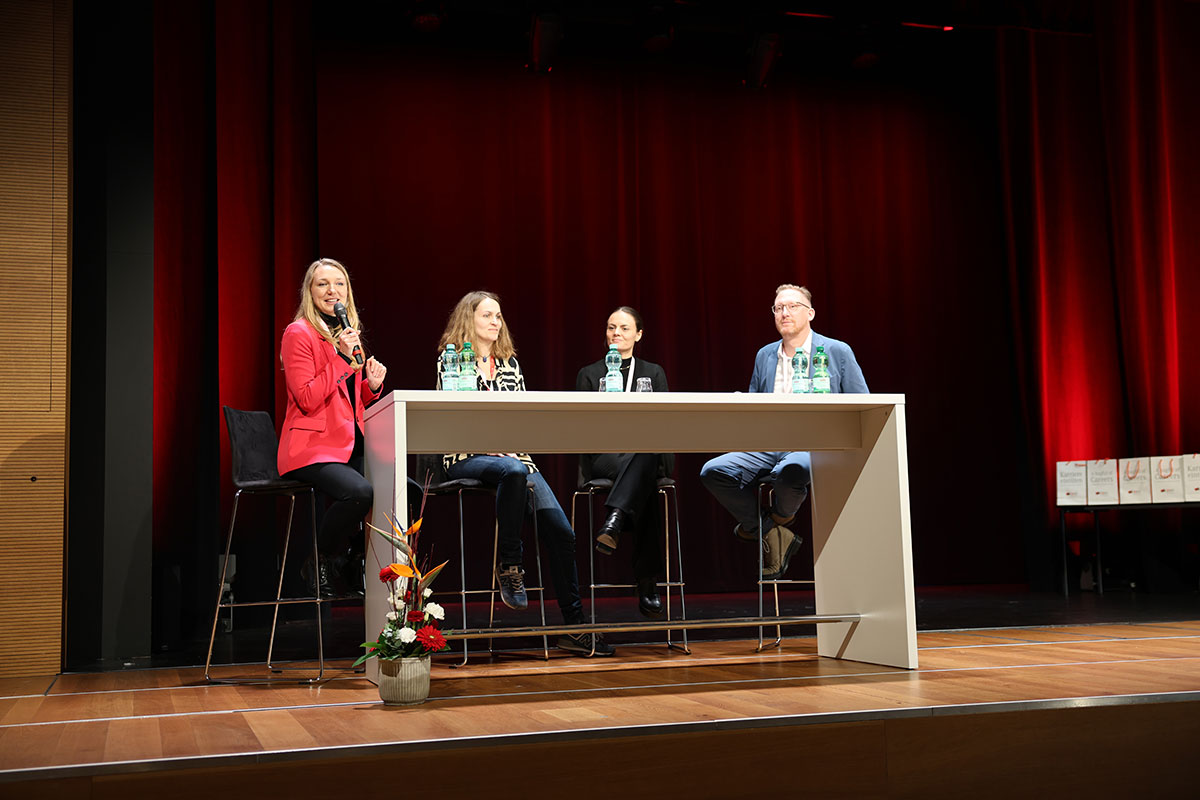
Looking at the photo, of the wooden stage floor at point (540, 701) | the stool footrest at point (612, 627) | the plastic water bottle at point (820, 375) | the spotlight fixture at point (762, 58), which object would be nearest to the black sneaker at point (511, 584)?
the wooden stage floor at point (540, 701)

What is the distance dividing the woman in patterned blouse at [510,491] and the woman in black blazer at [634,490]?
0.18 metres

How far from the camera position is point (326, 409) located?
11.6ft

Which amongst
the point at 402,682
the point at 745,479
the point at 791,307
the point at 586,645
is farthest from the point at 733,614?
the point at 402,682

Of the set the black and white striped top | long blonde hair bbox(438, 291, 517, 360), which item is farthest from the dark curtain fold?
the black and white striped top

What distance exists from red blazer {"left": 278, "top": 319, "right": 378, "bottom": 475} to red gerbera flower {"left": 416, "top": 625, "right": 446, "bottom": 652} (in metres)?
0.92

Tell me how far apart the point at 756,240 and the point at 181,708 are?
4.99m

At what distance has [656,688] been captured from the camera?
2900 mm

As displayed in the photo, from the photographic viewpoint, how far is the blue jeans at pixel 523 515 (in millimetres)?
3705

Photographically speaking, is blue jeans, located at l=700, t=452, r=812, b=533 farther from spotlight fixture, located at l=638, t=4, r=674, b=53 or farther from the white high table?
spotlight fixture, located at l=638, t=4, r=674, b=53

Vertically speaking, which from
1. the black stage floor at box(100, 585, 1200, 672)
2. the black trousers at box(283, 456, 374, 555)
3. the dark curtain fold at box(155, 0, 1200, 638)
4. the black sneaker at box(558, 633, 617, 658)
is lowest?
the black stage floor at box(100, 585, 1200, 672)

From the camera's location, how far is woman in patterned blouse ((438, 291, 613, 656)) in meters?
3.69

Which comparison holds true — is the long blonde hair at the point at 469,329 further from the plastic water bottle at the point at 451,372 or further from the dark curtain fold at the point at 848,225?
the dark curtain fold at the point at 848,225

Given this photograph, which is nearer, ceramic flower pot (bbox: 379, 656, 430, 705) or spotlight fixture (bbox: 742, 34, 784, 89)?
ceramic flower pot (bbox: 379, 656, 430, 705)

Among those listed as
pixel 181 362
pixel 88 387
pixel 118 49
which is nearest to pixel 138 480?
pixel 88 387
